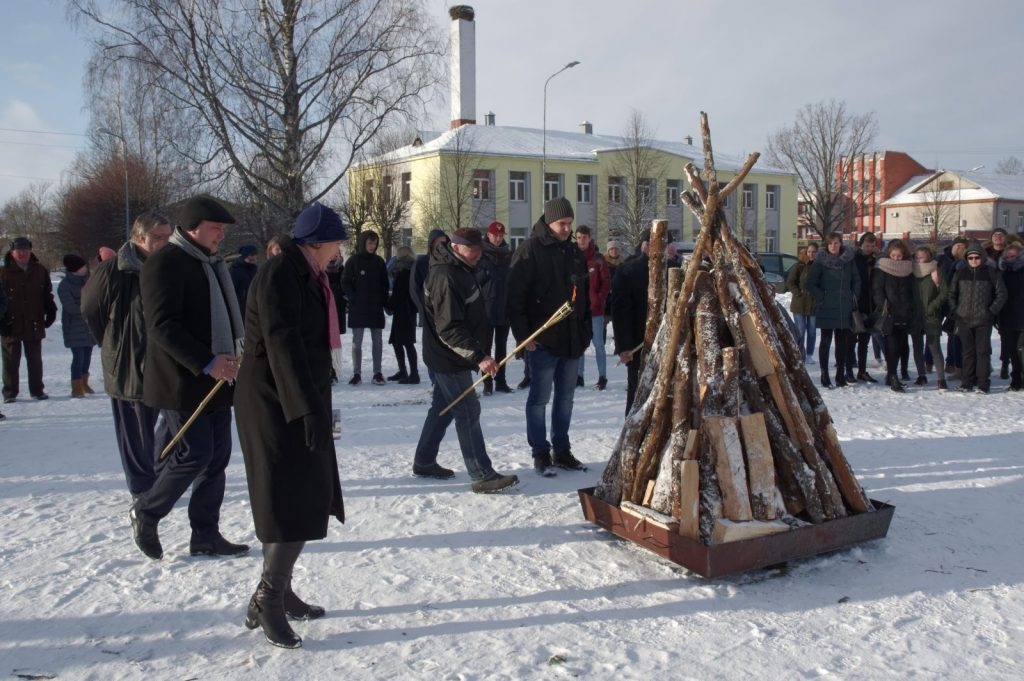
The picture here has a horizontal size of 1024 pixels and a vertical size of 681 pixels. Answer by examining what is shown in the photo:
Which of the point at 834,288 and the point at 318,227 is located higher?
the point at 318,227

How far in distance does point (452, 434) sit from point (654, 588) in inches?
151

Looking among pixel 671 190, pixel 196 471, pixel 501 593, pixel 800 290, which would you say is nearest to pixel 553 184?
pixel 671 190

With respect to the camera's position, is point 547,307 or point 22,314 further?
point 22,314

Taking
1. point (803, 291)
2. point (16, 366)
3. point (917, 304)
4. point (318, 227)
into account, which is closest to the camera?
point (318, 227)

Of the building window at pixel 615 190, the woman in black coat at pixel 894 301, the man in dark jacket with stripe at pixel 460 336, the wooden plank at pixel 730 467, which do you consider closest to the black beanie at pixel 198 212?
the man in dark jacket with stripe at pixel 460 336

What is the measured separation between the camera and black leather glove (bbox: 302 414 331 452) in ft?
11.5

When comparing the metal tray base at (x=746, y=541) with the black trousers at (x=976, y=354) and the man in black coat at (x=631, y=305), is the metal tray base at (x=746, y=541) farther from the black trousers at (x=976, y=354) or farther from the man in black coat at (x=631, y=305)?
the black trousers at (x=976, y=354)

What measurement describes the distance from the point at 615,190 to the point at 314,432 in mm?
40672

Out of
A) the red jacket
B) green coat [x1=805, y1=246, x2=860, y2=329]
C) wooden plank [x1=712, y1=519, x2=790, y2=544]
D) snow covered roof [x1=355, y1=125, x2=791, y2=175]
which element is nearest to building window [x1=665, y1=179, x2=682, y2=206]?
snow covered roof [x1=355, y1=125, x2=791, y2=175]

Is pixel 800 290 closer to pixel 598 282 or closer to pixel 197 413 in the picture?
pixel 598 282

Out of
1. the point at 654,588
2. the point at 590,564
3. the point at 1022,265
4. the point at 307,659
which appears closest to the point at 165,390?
the point at 307,659

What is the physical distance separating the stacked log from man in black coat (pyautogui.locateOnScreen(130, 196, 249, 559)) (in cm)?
238

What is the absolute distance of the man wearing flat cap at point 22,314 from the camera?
9.79 meters

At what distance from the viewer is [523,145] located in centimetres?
4106
